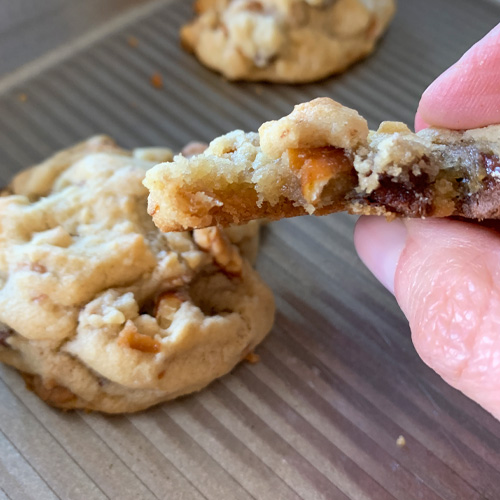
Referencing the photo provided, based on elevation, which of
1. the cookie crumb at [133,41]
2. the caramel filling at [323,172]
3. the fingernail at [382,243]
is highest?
the caramel filling at [323,172]

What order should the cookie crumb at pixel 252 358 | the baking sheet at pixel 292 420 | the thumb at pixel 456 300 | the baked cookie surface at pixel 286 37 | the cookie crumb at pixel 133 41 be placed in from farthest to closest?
the cookie crumb at pixel 133 41
the baked cookie surface at pixel 286 37
the cookie crumb at pixel 252 358
the baking sheet at pixel 292 420
the thumb at pixel 456 300

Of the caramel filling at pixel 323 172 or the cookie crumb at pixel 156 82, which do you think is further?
the cookie crumb at pixel 156 82

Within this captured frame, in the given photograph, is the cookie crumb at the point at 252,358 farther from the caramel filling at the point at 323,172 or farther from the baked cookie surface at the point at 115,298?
the caramel filling at the point at 323,172

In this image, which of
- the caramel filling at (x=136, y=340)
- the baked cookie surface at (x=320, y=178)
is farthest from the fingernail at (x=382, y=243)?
the caramel filling at (x=136, y=340)

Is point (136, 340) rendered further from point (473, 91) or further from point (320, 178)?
point (473, 91)

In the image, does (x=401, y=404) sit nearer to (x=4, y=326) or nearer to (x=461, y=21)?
(x=4, y=326)

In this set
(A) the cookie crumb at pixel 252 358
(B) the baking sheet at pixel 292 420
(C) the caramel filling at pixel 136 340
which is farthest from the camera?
(A) the cookie crumb at pixel 252 358

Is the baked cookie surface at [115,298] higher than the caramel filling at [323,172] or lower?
lower

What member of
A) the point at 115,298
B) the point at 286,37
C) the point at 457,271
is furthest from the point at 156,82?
the point at 457,271

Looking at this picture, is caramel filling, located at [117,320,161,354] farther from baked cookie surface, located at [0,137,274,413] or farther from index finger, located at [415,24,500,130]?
index finger, located at [415,24,500,130]
